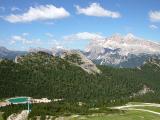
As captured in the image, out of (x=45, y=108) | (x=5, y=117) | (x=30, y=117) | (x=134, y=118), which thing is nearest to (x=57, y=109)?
(x=45, y=108)

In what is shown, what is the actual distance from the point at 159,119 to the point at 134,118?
38.6 ft

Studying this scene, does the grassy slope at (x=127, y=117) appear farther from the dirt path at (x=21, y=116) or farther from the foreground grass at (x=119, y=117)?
the dirt path at (x=21, y=116)

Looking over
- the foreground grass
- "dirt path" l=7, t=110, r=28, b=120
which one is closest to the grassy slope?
the foreground grass

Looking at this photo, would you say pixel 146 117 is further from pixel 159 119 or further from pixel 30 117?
pixel 30 117

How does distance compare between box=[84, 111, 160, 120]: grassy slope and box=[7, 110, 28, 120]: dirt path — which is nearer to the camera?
box=[84, 111, 160, 120]: grassy slope

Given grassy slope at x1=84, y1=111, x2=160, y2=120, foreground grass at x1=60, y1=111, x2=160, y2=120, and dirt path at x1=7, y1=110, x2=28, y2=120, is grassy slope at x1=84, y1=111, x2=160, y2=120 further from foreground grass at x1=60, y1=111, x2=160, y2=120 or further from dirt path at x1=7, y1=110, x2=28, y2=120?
dirt path at x1=7, y1=110, x2=28, y2=120

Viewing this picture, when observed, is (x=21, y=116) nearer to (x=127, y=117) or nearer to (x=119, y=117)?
(x=119, y=117)

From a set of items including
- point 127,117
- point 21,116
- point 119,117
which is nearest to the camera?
point 119,117

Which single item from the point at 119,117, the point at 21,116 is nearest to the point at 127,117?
the point at 119,117

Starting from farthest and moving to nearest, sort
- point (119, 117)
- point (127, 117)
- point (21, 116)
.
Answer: point (21, 116) < point (127, 117) < point (119, 117)

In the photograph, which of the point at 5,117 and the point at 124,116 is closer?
the point at 124,116

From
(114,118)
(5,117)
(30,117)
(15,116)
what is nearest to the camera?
(114,118)

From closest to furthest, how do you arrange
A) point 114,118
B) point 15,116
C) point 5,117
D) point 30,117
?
point 114,118 → point 30,117 → point 15,116 → point 5,117

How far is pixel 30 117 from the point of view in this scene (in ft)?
555
